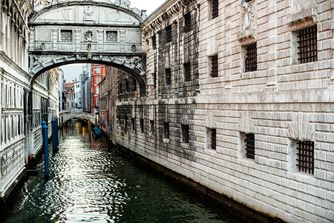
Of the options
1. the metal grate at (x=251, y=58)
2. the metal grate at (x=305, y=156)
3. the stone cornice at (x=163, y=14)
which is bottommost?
the metal grate at (x=305, y=156)

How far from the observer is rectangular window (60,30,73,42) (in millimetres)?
23891

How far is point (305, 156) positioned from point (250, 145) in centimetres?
272

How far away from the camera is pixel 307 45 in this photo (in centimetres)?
1009

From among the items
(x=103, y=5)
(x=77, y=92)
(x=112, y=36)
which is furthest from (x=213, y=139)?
(x=77, y=92)

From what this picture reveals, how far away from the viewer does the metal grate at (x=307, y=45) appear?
9820mm

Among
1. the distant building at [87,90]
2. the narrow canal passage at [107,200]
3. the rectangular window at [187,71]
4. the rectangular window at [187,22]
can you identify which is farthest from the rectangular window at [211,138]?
the distant building at [87,90]

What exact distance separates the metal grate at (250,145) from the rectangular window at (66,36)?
14.0m

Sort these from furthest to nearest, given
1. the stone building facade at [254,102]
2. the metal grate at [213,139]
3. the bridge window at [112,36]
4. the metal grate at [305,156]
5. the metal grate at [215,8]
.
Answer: the bridge window at [112,36], the metal grate at [213,139], the metal grate at [215,8], the metal grate at [305,156], the stone building facade at [254,102]

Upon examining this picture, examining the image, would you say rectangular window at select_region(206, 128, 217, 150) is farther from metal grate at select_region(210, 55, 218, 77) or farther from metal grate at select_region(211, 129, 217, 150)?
metal grate at select_region(210, 55, 218, 77)

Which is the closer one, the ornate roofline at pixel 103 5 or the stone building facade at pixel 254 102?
the stone building facade at pixel 254 102

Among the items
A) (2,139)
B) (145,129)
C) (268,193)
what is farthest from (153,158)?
(268,193)

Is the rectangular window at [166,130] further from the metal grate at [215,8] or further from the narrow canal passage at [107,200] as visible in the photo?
the metal grate at [215,8]

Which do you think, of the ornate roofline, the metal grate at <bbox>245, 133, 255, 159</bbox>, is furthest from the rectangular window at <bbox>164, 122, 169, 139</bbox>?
the metal grate at <bbox>245, 133, 255, 159</bbox>

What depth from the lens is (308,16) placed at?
970cm
